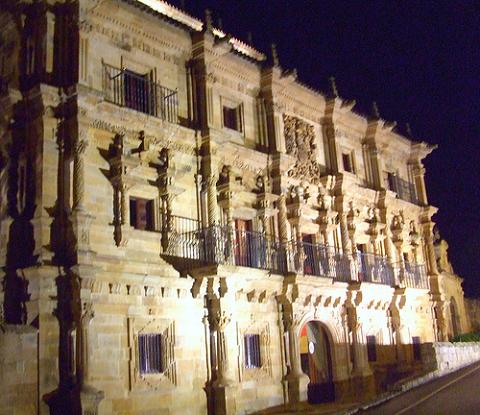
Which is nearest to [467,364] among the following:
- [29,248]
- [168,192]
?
[168,192]

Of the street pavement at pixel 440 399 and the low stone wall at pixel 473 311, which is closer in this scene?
the street pavement at pixel 440 399

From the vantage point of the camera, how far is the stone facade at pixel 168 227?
46.0 feet

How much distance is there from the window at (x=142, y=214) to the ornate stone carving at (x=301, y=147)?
612 centimetres

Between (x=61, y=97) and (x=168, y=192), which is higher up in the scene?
(x=61, y=97)

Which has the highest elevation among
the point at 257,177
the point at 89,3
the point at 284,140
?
the point at 89,3

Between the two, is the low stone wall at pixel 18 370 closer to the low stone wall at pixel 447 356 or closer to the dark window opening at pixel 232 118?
the dark window opening at pixel 232 118

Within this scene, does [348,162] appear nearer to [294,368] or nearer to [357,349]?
[357,349]

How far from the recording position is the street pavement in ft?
50.2

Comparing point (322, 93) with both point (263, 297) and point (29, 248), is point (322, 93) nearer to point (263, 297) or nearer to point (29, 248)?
point (263, 297)

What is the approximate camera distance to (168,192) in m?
16.6

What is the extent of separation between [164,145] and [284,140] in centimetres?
547

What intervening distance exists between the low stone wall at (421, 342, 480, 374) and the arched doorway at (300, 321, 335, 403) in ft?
12.0

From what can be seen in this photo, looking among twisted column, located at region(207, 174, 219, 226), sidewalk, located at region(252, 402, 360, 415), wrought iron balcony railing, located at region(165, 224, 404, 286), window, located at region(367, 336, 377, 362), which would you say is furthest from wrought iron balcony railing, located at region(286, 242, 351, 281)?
sidewalk, located at region(252, 402, 360, 415)

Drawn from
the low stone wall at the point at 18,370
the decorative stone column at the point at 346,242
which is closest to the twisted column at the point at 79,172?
the low stone wall at the point at 18,370
